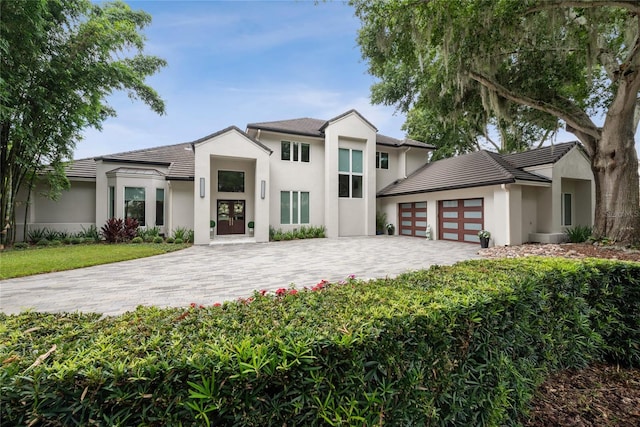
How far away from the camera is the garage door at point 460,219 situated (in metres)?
13.5

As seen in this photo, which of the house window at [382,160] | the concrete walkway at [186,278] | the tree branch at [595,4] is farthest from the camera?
the house window at [382,160]

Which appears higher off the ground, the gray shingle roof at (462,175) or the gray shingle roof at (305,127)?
the gray shingle roof at (305,127)

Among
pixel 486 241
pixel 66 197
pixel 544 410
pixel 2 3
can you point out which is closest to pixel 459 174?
pixel 486 241

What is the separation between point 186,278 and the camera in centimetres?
659

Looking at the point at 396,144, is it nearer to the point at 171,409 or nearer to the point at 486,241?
the point at 486,241

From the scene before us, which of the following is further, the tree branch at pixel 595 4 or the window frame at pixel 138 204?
the window frame at pixel 138 204

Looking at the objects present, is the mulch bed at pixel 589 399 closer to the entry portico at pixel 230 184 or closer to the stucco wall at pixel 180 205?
the entry portico at pixel 230 184

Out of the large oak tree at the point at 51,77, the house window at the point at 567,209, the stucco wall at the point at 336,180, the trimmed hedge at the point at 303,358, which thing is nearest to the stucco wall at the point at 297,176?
the stucco wall at the point at 336,180

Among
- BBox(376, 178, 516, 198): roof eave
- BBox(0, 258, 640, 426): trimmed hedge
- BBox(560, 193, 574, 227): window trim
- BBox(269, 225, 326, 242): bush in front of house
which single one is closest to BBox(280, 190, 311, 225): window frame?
BBox(269, 225, 326, 242): bush in front of house

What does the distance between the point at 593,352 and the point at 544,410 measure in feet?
4.36

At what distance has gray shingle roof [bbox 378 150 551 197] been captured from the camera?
1239 cm

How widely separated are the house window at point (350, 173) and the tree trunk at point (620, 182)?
35.9ft

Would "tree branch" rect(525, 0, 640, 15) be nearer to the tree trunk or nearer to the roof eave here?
the tree trunk

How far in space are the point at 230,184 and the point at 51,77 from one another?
8.44 meters
